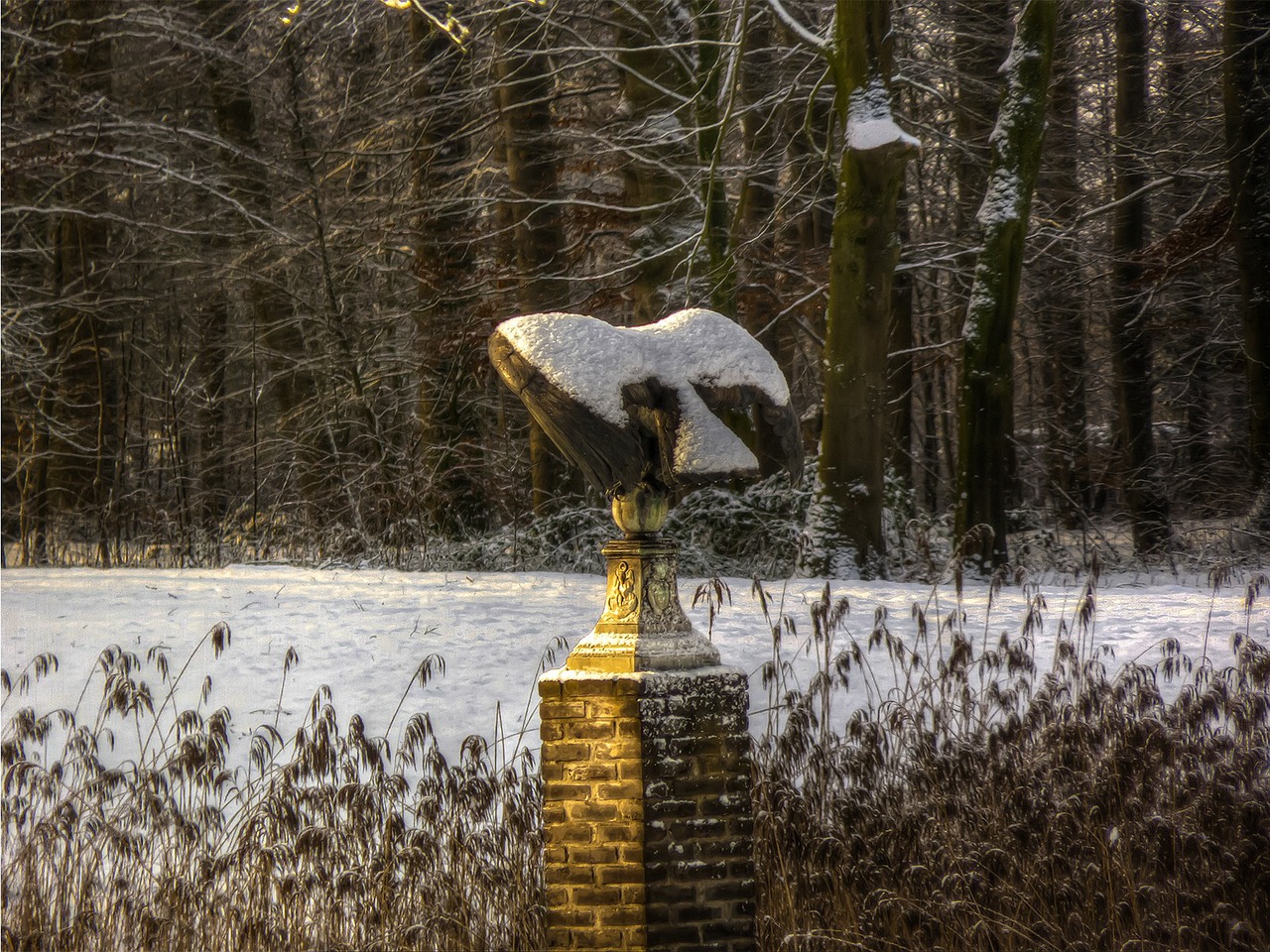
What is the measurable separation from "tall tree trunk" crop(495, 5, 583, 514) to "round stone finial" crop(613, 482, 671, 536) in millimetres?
9286

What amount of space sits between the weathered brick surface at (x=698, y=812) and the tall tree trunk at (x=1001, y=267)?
22.7 ft

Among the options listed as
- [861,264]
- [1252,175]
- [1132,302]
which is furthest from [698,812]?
[1132,302]

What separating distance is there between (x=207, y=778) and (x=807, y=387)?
623 inches

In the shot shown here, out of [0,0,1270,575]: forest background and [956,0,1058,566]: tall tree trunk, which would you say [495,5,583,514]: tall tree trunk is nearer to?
[0,0,1270,575]: forest background

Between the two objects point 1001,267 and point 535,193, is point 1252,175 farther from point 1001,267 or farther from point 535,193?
point 535,193

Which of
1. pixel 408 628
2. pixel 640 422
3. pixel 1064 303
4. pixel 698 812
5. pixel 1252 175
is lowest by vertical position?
pixel 698 812

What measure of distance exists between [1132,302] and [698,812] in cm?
1432

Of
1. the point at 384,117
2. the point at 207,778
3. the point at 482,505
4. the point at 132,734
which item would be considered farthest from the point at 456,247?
the point at 207,778

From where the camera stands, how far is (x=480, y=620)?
27.0 ft

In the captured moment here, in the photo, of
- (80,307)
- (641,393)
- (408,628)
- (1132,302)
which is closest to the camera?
(641,393)

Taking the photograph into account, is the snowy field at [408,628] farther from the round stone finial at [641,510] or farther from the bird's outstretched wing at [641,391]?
the bird's outstretched wing at [641,391]

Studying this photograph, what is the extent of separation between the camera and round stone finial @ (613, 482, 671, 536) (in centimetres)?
436

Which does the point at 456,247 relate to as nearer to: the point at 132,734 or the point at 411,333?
the point at 411,333

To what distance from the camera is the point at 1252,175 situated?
1166cm
